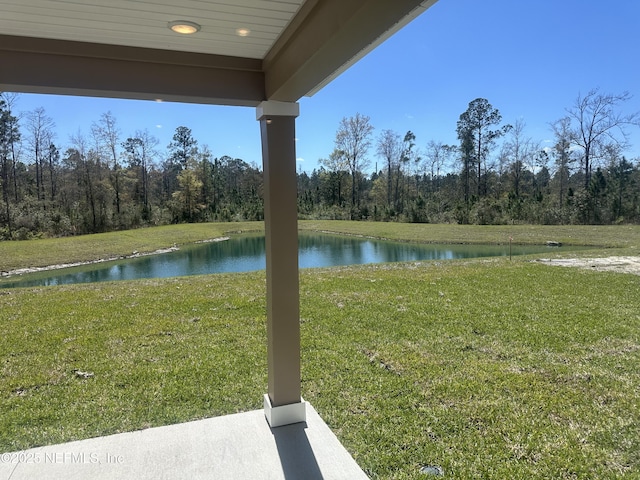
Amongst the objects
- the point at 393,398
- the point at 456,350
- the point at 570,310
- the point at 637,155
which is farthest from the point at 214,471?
the point at 637,155

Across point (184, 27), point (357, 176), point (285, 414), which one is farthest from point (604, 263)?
point (357, 176)

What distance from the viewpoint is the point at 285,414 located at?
2.39 metres

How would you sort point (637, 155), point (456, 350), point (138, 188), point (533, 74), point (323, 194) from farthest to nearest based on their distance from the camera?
point (323, 194), point (533, 74), point (138, 188), point (637, 155), point (456, 350)

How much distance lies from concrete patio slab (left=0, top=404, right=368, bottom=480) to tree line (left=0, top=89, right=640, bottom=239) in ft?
47.0

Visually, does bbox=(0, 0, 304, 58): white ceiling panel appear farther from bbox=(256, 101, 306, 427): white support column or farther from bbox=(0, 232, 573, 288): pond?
bbox=(0, 232, 573, 288): pond

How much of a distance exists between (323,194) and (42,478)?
23344mm

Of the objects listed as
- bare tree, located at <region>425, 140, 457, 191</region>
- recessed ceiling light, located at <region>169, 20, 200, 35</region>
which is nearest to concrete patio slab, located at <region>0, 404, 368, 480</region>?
recessed ceiling light, located at <region>169, 20, 200, 35</region>

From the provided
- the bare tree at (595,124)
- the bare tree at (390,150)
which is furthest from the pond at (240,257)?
the bare tree at (390,150)

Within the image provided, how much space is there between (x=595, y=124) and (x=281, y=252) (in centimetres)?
1991

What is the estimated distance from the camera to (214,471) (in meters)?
1.98

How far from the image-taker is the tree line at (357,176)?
15.0m

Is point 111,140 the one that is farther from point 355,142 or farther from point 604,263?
point 604,263

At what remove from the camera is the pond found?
990 cm

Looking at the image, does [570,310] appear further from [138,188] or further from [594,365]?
[138,188]
